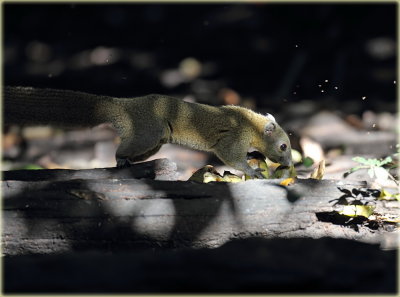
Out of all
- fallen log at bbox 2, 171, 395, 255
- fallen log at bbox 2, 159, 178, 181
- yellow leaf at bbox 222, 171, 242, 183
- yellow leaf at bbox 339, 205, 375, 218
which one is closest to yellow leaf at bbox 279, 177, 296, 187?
fallen log at bbox 2, 171, 395, 255

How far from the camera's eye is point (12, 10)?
1123 cm

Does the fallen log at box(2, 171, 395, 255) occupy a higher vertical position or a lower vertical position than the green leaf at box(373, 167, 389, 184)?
lower

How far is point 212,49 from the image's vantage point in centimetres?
1096

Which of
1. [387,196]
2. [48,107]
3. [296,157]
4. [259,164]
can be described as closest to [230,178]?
[259,164]

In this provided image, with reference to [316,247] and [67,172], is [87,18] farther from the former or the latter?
[316,247]

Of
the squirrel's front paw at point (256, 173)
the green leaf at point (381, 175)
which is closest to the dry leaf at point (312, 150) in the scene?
the squirrel's front paw at point (256, 173)

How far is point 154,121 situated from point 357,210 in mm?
2143

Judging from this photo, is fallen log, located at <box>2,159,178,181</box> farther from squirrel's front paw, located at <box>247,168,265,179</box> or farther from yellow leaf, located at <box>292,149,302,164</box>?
yellow leaf, located at <box>292,149,302,164</box>

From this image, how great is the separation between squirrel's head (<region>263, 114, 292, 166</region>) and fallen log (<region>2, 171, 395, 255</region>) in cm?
153

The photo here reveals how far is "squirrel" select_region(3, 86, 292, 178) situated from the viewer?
562 centimetres

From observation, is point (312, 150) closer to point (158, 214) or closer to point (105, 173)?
point (105, 173)

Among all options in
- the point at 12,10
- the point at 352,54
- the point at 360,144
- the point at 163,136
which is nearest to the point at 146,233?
the point at 163,136

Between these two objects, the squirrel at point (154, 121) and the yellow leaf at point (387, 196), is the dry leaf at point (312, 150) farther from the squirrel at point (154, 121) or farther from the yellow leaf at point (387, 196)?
the yellow leaf at point (387, 196)

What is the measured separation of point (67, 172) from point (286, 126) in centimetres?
378
